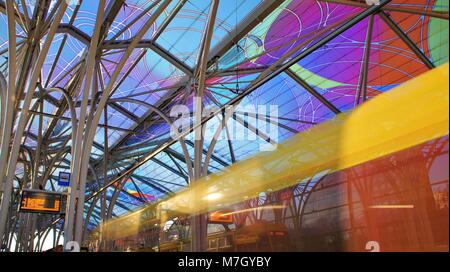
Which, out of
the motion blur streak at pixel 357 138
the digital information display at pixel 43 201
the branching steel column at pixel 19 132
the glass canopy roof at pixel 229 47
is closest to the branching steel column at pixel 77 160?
the digital information display at pixel 43 201

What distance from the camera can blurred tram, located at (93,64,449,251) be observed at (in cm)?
317

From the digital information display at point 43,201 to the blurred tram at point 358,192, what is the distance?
37.9ft

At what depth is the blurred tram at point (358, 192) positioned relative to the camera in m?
3.17

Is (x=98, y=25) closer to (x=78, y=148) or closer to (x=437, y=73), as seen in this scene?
(x=78, y=148)

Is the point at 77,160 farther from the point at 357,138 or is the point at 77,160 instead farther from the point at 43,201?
the point at 357,138

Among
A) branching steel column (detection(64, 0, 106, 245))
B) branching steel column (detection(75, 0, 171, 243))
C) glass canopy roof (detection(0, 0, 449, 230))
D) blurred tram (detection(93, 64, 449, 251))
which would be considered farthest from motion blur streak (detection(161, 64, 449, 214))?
branching steel column (detection(75, 0, 171, 243))

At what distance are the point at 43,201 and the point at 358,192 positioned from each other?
14858 millimetres

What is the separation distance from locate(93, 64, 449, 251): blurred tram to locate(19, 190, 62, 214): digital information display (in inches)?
455

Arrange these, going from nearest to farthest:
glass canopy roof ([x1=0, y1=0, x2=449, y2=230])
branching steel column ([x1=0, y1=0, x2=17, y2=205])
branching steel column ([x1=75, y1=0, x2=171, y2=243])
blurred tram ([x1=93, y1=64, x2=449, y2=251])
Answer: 1. blurred tram ([x1=93, y1=64, x2=449, y2=251])
2. branching steel column ([x1=0, y1=0, x2=17, y2=205])
3. branching steel column ([x1=75, y1=0, x2=171, y2=243])
4. glass canopy roof ([x1=0, y1=0, x2=449, y2=230])

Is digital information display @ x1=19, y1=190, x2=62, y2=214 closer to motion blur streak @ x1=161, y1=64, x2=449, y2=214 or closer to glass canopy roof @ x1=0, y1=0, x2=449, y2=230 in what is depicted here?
glass canopy roof @ x1=0, y1=0, x2=449, y2=230

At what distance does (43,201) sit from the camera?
52.2 feet

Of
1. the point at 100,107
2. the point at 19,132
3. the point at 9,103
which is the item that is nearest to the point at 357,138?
the point at 9,103
